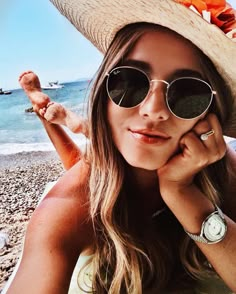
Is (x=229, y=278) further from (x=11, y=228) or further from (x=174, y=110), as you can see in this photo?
(x=11, y=228)

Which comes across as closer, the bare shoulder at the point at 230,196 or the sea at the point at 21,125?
the bare shoulder at the point at 230,196

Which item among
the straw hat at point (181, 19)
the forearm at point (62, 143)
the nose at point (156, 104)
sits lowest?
the forearm at point (62, 143)

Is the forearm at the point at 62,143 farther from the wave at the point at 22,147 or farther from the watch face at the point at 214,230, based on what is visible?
the wave at the point at 22,147

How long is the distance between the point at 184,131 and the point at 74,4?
478mm

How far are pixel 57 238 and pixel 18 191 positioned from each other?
144 cm

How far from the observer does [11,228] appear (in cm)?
216

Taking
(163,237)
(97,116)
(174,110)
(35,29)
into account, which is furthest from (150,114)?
(35,29)

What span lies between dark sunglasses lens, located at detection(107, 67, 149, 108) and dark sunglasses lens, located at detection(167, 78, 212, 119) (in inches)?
2.7

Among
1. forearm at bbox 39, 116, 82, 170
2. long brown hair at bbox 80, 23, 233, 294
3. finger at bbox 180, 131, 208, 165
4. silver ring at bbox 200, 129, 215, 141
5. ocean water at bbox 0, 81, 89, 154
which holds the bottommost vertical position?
ocean water at bbox 0, 81, 89, 154

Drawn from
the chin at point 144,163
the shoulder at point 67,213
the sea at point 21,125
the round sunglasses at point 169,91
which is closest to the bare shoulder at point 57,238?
the shoulder at point 67,213

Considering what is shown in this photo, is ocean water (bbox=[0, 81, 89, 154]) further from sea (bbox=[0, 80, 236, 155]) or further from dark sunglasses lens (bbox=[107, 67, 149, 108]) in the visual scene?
dark sunglasses lens (bbox=[107, 67, 149, 108])

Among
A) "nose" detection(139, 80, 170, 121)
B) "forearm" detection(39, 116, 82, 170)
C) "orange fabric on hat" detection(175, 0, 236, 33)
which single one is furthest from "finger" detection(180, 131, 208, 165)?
"forearm" detection(39, 116, 82, 170)

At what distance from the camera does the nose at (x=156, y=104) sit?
1039 millimetres

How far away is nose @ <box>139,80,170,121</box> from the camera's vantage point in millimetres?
1039
